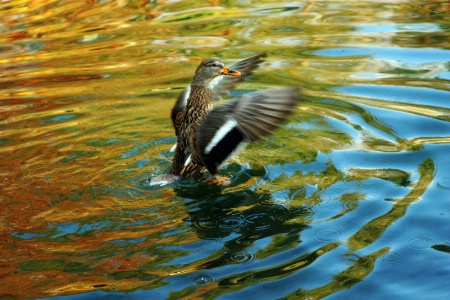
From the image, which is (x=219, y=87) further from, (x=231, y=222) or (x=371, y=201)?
(x=371, y=201)

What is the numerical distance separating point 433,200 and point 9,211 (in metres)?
3.11

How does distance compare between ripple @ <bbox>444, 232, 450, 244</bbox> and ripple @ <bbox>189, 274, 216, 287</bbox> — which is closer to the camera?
ripple @ <bbox>189, 274, 216, 287</bbox>

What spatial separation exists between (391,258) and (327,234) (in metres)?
0.50

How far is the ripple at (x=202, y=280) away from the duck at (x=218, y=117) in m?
1.38

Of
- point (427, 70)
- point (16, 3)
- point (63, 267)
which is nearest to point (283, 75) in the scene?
point (427, 70)

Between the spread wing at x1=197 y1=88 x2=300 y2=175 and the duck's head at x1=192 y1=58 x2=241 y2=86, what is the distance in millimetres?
783

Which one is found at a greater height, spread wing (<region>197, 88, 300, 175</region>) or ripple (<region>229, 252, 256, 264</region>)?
spread wing (<region>197, 88, 300, 175</region>)

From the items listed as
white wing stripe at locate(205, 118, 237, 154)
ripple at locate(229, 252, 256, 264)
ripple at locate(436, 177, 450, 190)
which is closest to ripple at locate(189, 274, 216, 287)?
ripple at locate(229, 252, 256, 264)

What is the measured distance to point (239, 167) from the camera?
680 centimetres

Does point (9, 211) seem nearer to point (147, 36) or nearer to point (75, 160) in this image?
point (75, 160)

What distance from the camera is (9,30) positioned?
11.8 metres

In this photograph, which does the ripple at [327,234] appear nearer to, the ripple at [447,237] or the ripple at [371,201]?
the ripple at [371,201]

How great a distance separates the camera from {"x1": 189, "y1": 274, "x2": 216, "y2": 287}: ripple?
15.5 ft

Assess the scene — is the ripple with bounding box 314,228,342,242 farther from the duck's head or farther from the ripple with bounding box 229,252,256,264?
the duck's head
